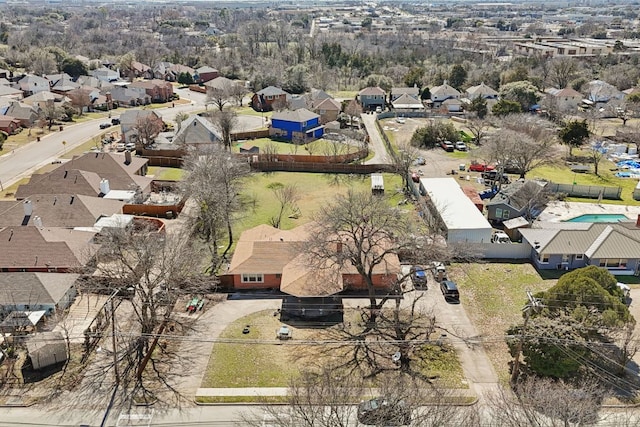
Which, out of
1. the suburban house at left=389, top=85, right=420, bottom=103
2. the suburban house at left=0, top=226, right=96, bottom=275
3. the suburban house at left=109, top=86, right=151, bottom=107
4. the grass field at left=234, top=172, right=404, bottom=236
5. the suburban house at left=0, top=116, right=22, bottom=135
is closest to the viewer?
the suburban house at left=0, top=226, right=96, bottom=275

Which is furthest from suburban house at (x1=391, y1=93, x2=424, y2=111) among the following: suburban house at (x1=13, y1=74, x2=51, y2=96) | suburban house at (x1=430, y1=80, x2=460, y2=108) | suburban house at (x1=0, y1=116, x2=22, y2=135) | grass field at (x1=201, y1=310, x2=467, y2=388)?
grass field at (x1=201, y1=310, x2=467, y2=388)

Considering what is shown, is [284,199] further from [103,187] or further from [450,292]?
[450,292]

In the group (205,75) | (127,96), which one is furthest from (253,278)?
(205,75)

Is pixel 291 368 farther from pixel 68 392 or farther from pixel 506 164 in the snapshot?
pixel 506 164

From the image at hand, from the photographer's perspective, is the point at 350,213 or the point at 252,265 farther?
the point at 252,265

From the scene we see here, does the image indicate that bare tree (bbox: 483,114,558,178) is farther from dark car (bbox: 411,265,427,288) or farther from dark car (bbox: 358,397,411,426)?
dark car (bbox: 358,397,411,426)

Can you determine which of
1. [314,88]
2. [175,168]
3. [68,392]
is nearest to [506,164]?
[175,168]
